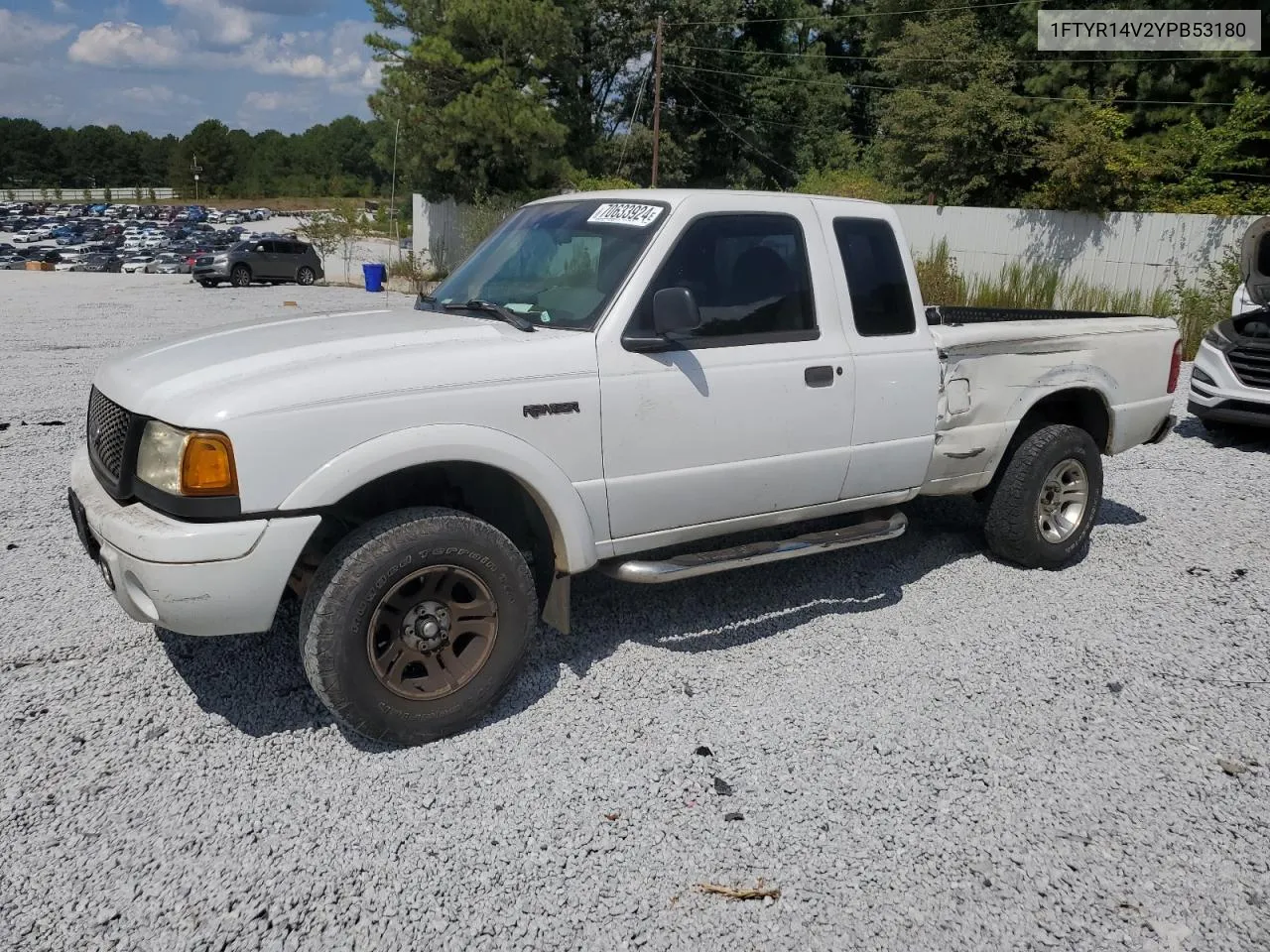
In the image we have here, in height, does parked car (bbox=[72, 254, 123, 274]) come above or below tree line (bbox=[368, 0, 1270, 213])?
below

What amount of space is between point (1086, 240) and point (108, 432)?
1980 cm

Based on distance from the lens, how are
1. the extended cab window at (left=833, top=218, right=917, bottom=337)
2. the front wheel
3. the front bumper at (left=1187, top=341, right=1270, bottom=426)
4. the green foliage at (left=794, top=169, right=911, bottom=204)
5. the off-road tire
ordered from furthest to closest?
the green foliage at (left=794, top=169, right=911, bottom=204), the front bumper at (left=1187, top=341, right=1270, bottom=426), the off-road tire, the extended cab window at (left=833, top=218, right=917, bottom=337), the front wheel

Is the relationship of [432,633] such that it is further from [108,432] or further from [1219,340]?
[1219,340]

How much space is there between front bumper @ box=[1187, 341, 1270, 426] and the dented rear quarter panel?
342 cm

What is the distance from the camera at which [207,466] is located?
10.6 ft

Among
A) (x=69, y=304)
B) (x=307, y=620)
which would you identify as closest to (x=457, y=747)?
(x=307, y=620)

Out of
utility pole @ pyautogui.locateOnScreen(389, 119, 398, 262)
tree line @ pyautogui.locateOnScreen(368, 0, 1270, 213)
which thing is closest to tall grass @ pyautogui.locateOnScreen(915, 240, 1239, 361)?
tree line @ pyautogui.locateOnScreen(368, 0, 1270, 213)

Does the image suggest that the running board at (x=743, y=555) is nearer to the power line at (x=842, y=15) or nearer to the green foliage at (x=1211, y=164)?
the green foliage at (x=1211, y=164)

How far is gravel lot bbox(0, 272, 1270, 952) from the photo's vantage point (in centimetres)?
287

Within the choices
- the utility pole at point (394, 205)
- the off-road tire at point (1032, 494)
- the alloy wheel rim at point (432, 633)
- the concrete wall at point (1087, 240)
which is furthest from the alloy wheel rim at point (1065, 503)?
the utility pole at point (394, 205)

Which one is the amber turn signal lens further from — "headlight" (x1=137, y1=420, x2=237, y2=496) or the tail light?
the tail light

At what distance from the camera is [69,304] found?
72.6 feet

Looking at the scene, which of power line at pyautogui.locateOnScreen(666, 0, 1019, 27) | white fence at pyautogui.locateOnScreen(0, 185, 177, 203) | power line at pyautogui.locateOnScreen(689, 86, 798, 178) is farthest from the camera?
white fence at pyautogui.locateOnScreen(0, 185, 177, 203)

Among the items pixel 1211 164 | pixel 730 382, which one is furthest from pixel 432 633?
pixel 1211 164
